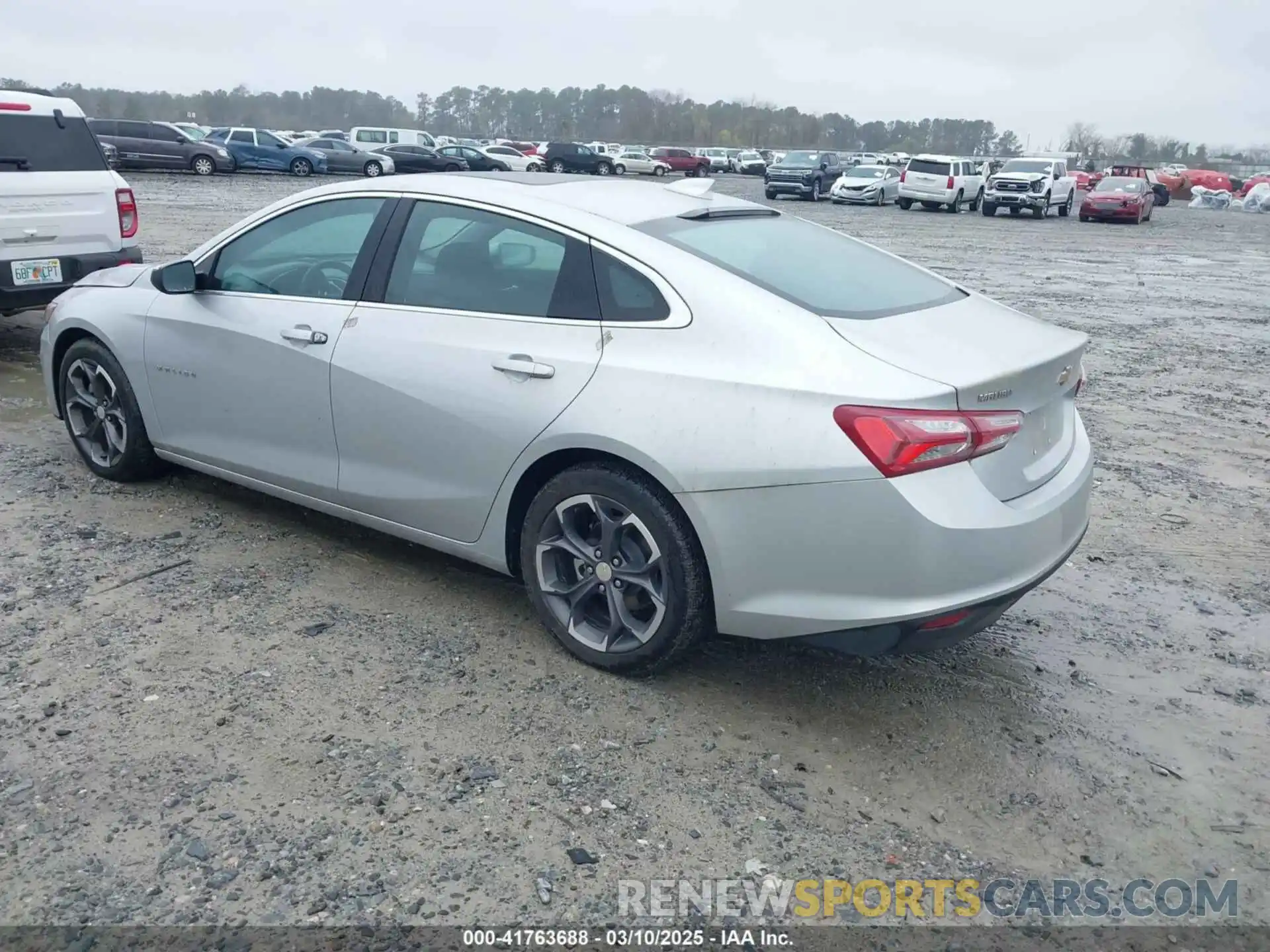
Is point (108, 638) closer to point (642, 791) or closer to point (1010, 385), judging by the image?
point (642, 791)

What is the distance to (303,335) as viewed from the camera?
4.30 meters

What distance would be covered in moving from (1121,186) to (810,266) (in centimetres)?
3351

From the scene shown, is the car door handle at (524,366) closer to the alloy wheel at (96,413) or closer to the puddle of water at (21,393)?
the alloy wheel at (96,413)

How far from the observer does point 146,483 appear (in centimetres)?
539

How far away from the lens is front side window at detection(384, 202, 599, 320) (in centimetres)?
377

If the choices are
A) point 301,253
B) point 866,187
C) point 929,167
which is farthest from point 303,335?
point 866,187

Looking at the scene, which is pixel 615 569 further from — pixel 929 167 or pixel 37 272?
pixel 929 167

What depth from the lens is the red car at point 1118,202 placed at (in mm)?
32312

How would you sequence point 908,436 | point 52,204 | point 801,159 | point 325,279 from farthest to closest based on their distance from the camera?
1. point 801,159
2. point 52,204
3. point 325,279
4. point 908,436

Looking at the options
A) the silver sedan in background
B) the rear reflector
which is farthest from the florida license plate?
the silver sedan in background

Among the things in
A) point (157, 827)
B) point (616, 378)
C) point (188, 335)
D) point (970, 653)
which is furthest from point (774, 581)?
point (188, 335)

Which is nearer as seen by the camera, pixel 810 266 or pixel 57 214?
pixel 810 266

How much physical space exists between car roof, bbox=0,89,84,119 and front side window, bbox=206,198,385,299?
4.15 meters

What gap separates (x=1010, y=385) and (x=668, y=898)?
5.94 feet
